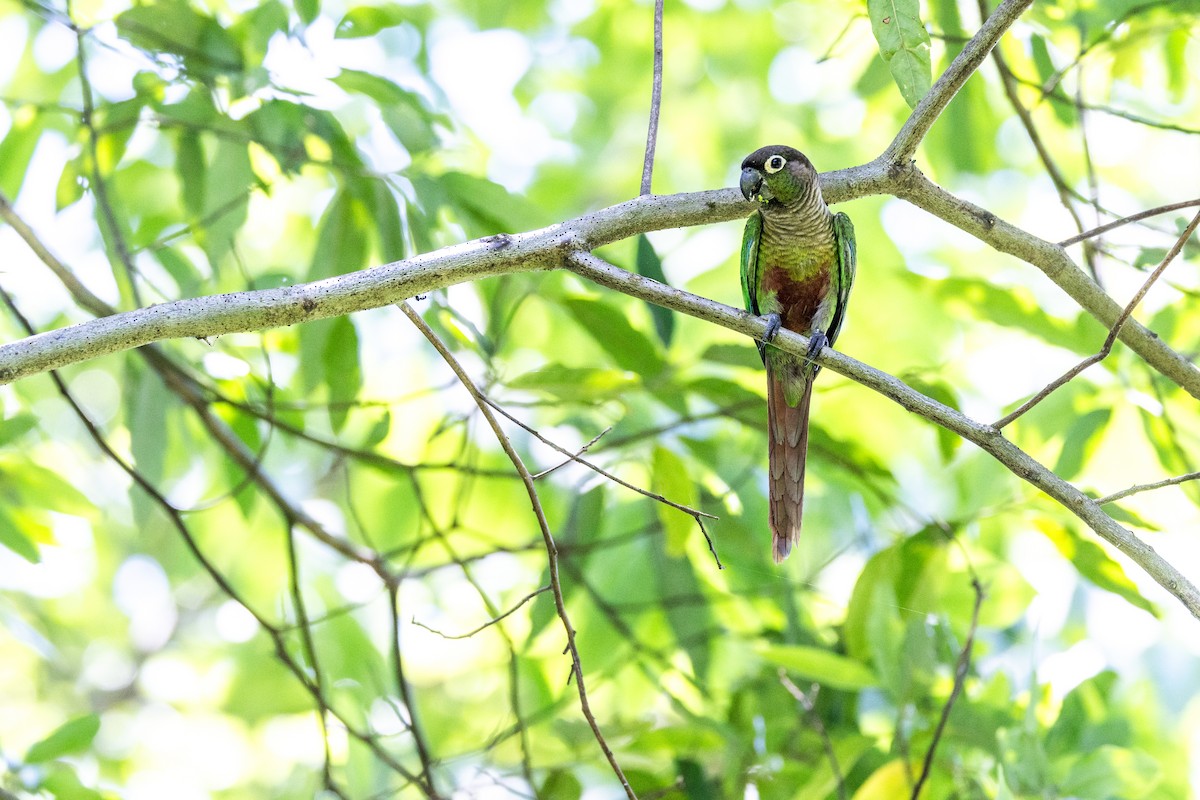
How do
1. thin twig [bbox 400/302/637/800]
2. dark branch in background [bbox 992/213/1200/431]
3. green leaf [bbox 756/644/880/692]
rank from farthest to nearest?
1. green leaf [bbox 756/644/880/692]
2. thin twig [bbox 400/302/637/800]
3. dark branch in background [bbox 992/213/1200/431]

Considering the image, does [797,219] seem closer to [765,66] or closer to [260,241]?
[765,66]

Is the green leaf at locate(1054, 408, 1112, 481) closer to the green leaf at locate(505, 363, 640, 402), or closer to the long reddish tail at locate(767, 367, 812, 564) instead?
the long reddish tail at locate(767, 367, 812, 564)

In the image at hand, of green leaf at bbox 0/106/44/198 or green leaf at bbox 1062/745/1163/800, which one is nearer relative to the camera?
green leaf at bbox 1062/745/1163/800

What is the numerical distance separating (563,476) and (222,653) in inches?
121

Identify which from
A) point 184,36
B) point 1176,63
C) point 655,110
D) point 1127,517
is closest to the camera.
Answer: point 655,110

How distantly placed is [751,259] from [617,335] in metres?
1.11

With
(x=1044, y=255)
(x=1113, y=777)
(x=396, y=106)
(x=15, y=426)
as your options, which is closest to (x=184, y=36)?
(x=396, y=106)

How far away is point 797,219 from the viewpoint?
14.3ft

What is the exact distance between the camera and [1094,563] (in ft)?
12.3

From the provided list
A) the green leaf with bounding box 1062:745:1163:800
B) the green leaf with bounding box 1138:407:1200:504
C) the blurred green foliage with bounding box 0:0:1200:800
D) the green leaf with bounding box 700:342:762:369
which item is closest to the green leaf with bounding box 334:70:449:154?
A: the blurred green foliage with bounding box 0:0:1200:800

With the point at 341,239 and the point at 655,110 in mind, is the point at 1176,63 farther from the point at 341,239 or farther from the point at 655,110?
the point at 341,239

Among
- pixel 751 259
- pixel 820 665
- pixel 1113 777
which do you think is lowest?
pixel 1113 777

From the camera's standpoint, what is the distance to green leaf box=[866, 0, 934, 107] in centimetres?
268

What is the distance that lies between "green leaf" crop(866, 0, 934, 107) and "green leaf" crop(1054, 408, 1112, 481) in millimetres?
1955
